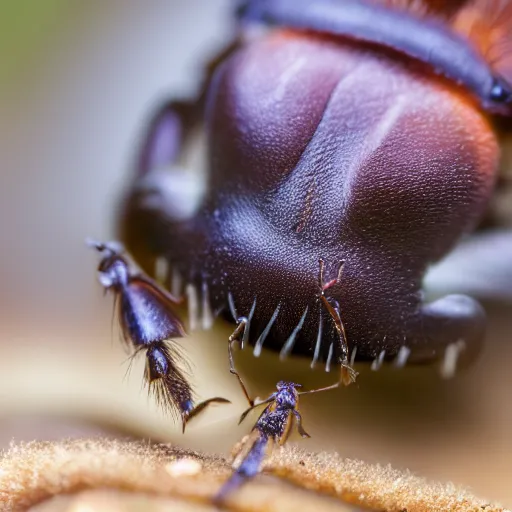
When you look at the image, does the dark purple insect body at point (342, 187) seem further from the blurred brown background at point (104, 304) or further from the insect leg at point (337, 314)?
the blurred brown background at point (104, 304)

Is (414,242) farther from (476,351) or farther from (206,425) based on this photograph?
(206,425)

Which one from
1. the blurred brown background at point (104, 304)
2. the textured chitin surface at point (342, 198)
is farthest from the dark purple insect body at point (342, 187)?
the blurred brown background at point (104, 304)

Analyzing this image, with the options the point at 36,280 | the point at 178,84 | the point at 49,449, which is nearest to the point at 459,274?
the point at 49,449

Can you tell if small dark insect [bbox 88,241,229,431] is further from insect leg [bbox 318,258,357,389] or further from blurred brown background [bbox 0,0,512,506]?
insect leg [bbox 318,258,357,389]

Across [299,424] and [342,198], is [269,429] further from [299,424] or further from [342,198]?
[342,198]

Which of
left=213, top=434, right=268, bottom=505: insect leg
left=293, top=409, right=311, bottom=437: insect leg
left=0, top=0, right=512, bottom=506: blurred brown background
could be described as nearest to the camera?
left=213, top=434, right=268, bottom=505: insect leg

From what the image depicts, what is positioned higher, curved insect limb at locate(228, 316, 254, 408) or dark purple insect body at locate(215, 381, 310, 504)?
curved insect limb at locate(228, 316, 254, 408)

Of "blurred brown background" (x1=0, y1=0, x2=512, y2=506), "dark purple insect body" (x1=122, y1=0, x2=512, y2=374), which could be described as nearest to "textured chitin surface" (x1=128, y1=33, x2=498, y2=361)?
"dark purple insect body" (x1=122, y1=0, x2=512, y2=374)
